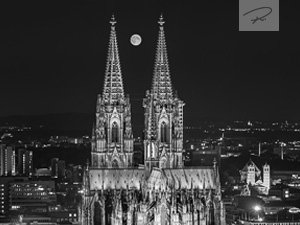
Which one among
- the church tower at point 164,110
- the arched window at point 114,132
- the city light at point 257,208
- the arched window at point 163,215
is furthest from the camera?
the city light at point 257,208

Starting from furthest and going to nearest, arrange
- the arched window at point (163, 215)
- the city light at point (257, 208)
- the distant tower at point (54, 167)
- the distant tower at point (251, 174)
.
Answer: the distant tower at point (54, 167), the distant tower at point (251, 174), the city light at point (257, 208), the arched window at point (163, 215)

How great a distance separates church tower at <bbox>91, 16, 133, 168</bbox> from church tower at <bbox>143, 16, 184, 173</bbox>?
1.15 metres

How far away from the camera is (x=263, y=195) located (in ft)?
210

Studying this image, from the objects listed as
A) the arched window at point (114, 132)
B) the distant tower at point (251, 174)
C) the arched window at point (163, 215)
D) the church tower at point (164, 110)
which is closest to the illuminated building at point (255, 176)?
the distant tower at point (251, 174)

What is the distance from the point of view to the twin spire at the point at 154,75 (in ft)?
164

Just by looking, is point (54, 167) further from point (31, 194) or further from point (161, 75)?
point (161, 75)

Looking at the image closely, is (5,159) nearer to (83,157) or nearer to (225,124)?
(83,157)

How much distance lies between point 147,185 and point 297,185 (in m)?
31.3

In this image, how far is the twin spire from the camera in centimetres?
4991

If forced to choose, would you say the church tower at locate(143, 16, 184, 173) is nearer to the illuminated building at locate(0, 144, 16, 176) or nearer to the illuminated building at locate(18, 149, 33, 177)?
the illuminated building at locate(0, 144, 16, 176)

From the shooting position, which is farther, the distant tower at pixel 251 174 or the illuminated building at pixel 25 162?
the illuminated building at pixel 25 162

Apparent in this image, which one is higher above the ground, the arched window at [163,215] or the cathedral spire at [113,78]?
the cathedral spire at [113,78]

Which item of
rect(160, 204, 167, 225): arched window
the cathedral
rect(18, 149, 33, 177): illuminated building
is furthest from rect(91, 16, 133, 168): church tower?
rect(18, 149, 33, 177): illuminated building

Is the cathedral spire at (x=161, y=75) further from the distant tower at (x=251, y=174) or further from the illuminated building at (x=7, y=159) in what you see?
the illuminated building at (x=7, y=159)
